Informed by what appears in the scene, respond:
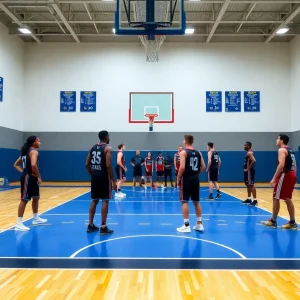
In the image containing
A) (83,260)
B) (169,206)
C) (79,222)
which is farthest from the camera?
(169,206)

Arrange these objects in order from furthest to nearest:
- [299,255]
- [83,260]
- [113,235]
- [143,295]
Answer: [113,235] < [299,255] < [83,260] < [143,295]

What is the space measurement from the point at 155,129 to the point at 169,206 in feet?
34.0

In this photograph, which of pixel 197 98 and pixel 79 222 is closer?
pixel 79 222

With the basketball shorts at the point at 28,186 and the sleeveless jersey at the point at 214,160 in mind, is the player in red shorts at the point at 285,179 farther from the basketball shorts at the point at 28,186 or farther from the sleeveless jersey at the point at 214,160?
the basketball shorts at the point at 28,186

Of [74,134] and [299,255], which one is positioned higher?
[74,134]

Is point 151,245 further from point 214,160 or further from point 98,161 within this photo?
point 214,160

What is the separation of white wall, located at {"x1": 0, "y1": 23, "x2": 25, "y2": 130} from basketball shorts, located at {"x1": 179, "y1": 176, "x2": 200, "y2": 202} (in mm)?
14149

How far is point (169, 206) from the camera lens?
9.21 meters

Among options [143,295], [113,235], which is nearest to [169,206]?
[113,235]

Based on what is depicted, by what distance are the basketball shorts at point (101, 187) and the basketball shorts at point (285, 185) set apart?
318 cm

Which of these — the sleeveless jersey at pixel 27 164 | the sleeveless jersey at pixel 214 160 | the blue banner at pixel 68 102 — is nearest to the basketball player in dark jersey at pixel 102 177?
the sleeveless jersey at pixel 27 164

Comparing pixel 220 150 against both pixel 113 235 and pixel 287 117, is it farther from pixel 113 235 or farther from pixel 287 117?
pixel 113 235

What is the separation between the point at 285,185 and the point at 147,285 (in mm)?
3766

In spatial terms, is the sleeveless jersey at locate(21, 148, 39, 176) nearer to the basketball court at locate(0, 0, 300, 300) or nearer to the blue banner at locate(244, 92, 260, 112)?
the basketball court at locate(0, 0, 300, 300)
